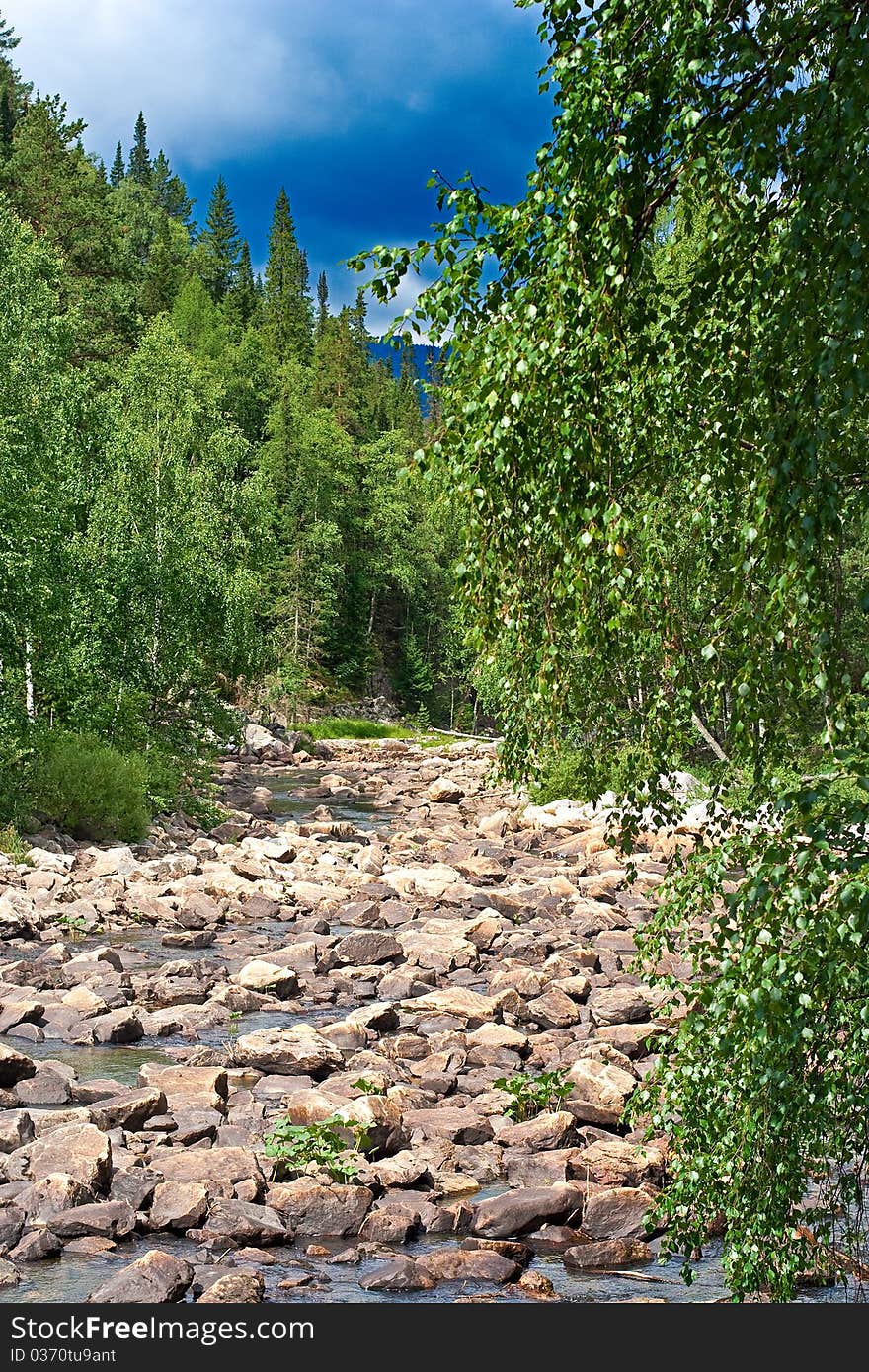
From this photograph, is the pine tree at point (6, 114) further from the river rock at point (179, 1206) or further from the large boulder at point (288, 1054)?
the river rock at point (179, 1206)

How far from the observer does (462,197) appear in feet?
16.8

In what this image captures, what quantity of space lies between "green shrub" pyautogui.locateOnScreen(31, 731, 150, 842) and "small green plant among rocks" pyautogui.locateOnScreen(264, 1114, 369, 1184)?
15.8 meters

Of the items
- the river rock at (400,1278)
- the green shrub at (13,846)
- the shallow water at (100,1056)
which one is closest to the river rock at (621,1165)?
the river rock at (400,1278)

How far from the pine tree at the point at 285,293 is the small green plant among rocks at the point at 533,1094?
8345 cm

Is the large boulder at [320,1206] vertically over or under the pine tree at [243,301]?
under

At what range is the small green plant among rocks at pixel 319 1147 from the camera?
30.6 feet

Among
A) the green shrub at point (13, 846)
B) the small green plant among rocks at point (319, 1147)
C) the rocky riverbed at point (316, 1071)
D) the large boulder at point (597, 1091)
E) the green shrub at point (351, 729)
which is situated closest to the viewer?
the rocky riverbed at point (316, 1071)

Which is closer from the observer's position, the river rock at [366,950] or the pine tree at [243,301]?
the river rock at [366,950]

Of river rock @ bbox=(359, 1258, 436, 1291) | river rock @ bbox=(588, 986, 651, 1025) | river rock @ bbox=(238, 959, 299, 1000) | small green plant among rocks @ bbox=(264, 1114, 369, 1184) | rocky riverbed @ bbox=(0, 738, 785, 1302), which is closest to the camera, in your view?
river rock @ bbox=(359, 1258, 436, 1291)

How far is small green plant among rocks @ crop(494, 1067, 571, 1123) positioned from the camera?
11.0 meters

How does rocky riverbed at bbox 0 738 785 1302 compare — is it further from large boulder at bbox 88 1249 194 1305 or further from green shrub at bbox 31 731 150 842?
green shrub at bbox 31 731 150 842

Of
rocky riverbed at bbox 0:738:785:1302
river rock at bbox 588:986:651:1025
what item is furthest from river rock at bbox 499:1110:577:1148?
river rock at bbox 588:986:651:1025

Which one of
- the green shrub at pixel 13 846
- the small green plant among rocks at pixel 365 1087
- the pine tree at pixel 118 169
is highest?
the pine tree at pixel 118 169

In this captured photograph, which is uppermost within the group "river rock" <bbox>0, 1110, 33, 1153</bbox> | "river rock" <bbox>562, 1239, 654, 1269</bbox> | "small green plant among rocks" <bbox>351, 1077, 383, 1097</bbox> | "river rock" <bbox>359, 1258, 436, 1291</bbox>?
"river rock" <bbox>0, 1110, 33, 1153</bbox>
